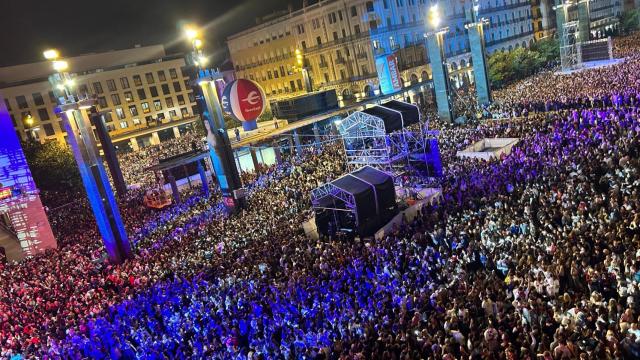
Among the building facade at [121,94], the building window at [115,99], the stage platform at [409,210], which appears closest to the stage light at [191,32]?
the stage platform at [409,210]

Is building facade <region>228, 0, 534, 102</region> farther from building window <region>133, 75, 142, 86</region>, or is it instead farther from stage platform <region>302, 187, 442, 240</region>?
stage platform <region>302, 187, 442, 240</region>

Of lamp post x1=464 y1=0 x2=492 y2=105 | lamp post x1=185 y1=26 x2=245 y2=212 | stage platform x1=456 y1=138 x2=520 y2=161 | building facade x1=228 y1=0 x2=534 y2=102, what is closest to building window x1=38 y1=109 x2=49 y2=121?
building facade x1=228 y1=0 x2=534 y2=102

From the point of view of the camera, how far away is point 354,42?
50.0 m

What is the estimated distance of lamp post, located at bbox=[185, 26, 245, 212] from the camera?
20.8 metres

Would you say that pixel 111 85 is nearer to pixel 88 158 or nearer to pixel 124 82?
pixel 124 82

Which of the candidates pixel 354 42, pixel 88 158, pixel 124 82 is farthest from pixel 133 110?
pixel 88 158

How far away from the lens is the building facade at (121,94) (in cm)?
5094

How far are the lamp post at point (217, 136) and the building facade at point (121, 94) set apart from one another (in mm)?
33460

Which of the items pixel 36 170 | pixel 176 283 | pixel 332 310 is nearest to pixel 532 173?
pixel 332 310

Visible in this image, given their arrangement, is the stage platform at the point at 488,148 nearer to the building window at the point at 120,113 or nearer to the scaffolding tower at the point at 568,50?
the scaffolding tower at the point at 568,50

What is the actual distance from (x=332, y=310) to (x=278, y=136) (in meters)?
24.0

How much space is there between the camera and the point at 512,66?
151ft

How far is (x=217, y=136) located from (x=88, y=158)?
18.0ft

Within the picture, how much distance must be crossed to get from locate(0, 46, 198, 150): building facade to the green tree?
1645cm
